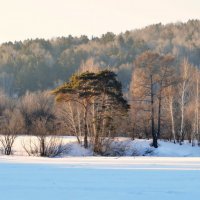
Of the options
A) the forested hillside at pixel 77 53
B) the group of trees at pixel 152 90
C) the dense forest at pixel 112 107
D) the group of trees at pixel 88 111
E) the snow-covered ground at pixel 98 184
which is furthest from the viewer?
the forested hillside at pixel 77 53

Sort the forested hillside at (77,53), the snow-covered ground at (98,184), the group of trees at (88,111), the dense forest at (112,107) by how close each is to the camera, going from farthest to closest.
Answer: the forested hillside at (77,53)
the dense forest at (112,107)
the group of trees at (88,111)
the snow-covered ground at (98,184)

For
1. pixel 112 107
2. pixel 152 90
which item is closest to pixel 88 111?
pixel 112 107

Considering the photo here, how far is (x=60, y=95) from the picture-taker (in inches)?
1465

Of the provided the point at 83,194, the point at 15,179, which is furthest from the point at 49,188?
the point at 15,179

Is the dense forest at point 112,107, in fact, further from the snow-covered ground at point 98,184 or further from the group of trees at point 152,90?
the snow-covered ground at point 98,184

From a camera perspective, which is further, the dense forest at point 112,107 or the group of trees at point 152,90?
the group of trees at point 152,90

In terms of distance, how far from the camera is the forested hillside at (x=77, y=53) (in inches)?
3706

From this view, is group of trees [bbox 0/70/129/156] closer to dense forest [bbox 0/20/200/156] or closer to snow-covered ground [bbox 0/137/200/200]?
dense forest [bbox 0/20/200/156]

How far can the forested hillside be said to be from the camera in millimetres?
94125

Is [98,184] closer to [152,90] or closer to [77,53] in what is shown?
[152,90]

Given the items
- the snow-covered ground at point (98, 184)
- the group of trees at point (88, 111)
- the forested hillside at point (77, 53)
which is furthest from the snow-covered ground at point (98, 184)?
the forested hillside at point (77, 53)

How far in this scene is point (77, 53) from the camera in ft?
348

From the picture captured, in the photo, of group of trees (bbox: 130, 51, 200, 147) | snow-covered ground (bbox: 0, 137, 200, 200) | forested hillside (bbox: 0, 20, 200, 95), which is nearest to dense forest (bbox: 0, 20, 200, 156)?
group of trees (bbox: 130, 51, 200, 147)

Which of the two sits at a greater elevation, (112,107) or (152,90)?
(152,90)
